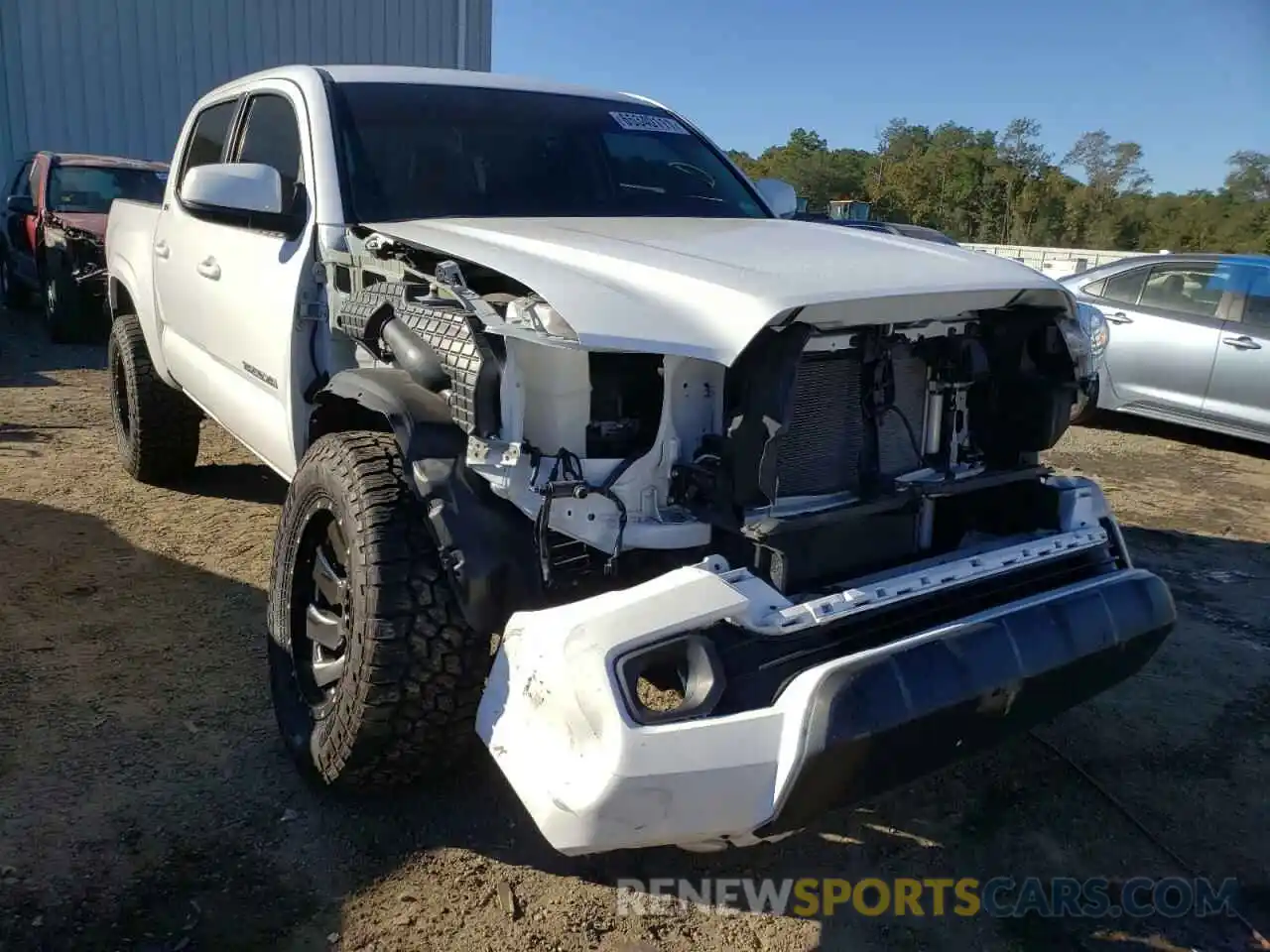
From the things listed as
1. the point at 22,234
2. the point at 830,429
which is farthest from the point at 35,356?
the point at 830,429

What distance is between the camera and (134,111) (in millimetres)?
15828

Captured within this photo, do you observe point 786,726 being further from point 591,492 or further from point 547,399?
point 547,399

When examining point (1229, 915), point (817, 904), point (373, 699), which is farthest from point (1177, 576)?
point (373, 699)

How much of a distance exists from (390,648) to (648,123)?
2531 mm

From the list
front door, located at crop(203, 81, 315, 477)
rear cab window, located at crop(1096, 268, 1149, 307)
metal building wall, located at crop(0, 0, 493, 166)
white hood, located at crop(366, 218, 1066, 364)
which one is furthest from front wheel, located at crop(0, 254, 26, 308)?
rear cab window, located at crop(1096, 268, 1149, 307)

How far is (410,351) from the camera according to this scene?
8.14 ft

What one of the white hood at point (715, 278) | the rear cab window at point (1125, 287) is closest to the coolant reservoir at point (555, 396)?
the white hood at point (715, 278)

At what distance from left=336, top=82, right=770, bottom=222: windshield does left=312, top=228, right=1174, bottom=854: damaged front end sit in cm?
52

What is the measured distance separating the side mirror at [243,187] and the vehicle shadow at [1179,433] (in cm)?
697

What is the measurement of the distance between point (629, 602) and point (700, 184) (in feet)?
7.81

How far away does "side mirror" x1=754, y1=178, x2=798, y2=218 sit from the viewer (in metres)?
4.15

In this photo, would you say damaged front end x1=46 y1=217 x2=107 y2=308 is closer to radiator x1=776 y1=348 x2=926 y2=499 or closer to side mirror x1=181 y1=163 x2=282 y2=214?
side mirror x1=181 y1=163 x2=282 y2=214

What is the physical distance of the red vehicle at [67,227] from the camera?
9.52 metres

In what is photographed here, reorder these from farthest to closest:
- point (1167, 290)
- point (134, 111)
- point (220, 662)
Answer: point (134, 111) < point (1167, 290) < point (220, 662)
